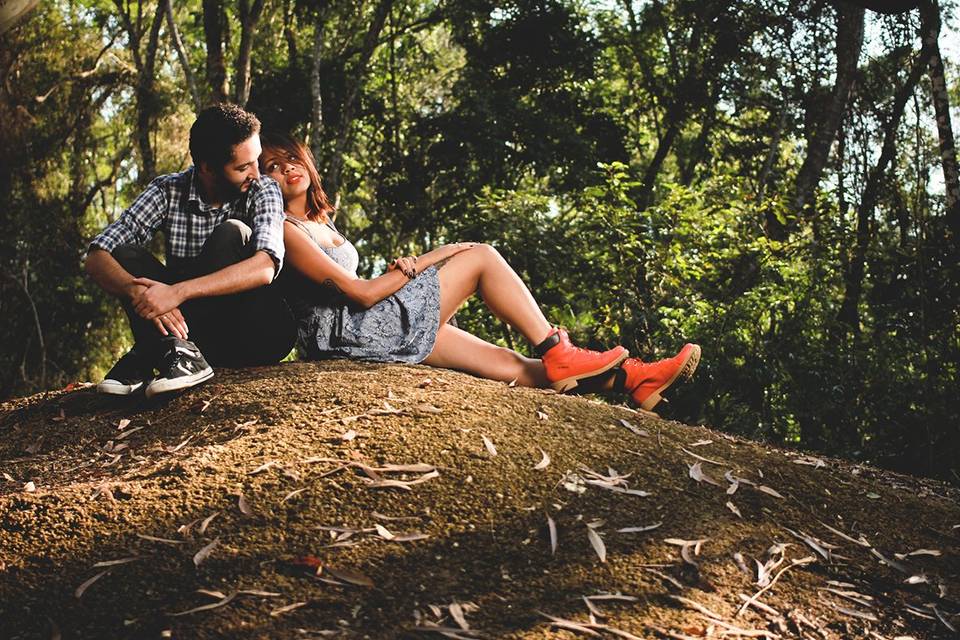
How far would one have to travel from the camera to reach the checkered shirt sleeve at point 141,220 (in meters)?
3.48

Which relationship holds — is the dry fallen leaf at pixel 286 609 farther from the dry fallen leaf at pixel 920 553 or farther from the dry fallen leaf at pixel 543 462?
the dry fallen leaf at pixel 920 553

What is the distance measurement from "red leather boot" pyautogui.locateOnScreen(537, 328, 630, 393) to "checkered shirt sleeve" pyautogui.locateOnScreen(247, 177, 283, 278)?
1.27 metres

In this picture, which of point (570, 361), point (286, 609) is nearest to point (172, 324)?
point (286, 609)

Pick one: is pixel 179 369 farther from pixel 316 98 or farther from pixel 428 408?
pixel 316 98

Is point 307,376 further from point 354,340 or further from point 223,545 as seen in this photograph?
point 223,545

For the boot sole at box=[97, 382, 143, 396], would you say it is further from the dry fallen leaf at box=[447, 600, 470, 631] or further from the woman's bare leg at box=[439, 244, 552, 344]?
the dry fallen leaf at box=[447, 600, 470, 631]

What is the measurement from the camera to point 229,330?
369cm

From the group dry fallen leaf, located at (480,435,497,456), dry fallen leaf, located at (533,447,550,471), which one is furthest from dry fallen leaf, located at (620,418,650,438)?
dry fallen leaf, located at (480,435,497,456)

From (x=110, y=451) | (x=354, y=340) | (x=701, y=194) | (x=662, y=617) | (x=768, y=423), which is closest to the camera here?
(x=662, y=617)

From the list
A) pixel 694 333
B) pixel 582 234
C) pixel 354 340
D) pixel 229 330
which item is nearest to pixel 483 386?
pixel 354 340

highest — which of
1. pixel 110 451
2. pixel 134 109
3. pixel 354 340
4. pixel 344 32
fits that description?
pixel 344 32

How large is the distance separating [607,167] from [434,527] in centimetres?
403

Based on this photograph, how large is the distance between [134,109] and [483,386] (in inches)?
561

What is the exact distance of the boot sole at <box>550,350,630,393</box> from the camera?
3803 millimetres
